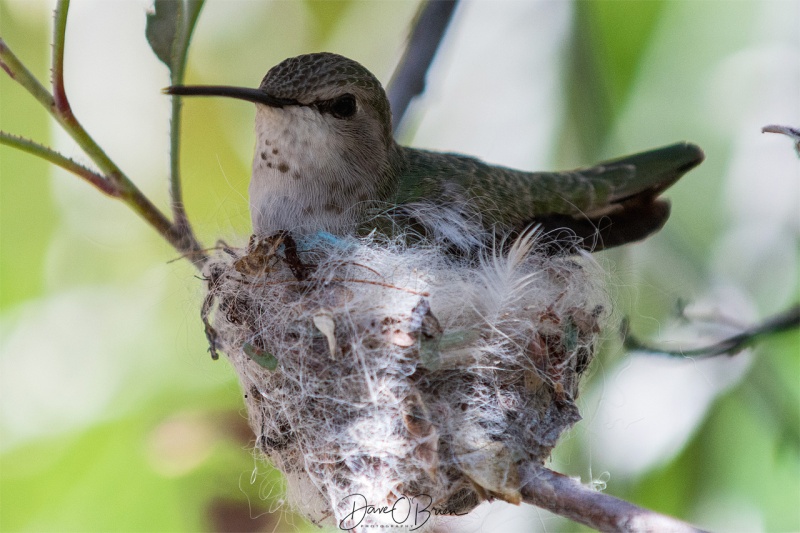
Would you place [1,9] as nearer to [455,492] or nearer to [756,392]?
[455,492]

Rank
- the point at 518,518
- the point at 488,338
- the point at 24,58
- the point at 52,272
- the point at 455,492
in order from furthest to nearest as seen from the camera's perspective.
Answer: the point at 24,58 → the point at 52,272 → the point at 518,518 → the point at 488,338 → the point at 455,492

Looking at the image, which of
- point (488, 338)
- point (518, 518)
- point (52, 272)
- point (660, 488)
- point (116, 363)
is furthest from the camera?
point (52, 272)

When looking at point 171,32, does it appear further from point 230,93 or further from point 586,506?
point 586,506

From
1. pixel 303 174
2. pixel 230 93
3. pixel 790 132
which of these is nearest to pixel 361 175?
pixel 303 174

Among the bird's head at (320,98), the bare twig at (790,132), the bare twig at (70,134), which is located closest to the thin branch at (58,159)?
the bare twig at (70,134)

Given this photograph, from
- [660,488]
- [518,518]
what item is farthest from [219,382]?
[660,488]

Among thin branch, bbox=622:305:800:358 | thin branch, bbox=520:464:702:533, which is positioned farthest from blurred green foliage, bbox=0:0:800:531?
thin branch, bbox=520:464:702:533

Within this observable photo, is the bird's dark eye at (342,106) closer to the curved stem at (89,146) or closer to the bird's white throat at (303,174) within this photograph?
the bird's white throat at (303,174)

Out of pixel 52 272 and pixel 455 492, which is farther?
pixel 52 272
